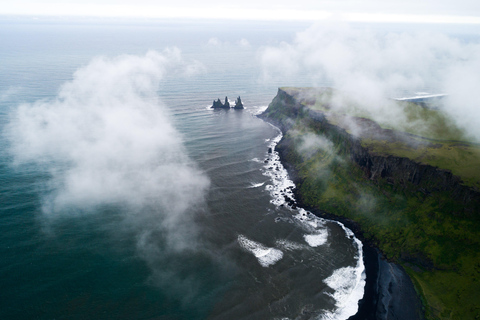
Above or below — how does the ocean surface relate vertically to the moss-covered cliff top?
below

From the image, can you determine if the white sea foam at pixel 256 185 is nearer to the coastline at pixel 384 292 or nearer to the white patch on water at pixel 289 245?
the white patch on water at pixel 289 245

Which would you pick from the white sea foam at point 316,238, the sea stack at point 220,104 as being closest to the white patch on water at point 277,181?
the white sea foam at point 316,238

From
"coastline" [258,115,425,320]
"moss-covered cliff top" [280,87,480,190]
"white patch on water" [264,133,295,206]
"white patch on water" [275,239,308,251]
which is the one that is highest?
"moss-covered cliff top" [280,87,480,190]

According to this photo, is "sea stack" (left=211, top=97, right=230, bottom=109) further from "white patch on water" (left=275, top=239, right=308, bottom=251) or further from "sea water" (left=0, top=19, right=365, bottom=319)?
"white patch on water" (left=275, top=239, right=308, bottom=251)

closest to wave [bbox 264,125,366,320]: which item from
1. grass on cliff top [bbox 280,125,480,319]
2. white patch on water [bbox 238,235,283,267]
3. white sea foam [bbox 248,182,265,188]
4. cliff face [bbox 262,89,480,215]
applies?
white sea foam [bbox 248,182,265,188]

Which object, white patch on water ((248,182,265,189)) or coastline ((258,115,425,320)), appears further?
white patch on water ((248,182,265,189))

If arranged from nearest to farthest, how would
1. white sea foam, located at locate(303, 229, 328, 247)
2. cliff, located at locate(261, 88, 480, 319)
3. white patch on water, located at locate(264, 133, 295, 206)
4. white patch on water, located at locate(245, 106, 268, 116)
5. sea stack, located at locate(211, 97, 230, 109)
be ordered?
cliff, located at locate(261, 88, 480, 319) → white sea foam, located at locate(303, 229, 328, 247) → white patch on water, located at locate(264, 133, 295, 206) → white patch on water, located at locate(245, 106, 268, 116) → sea stack, located at locate(211, 97, 230, 109)
